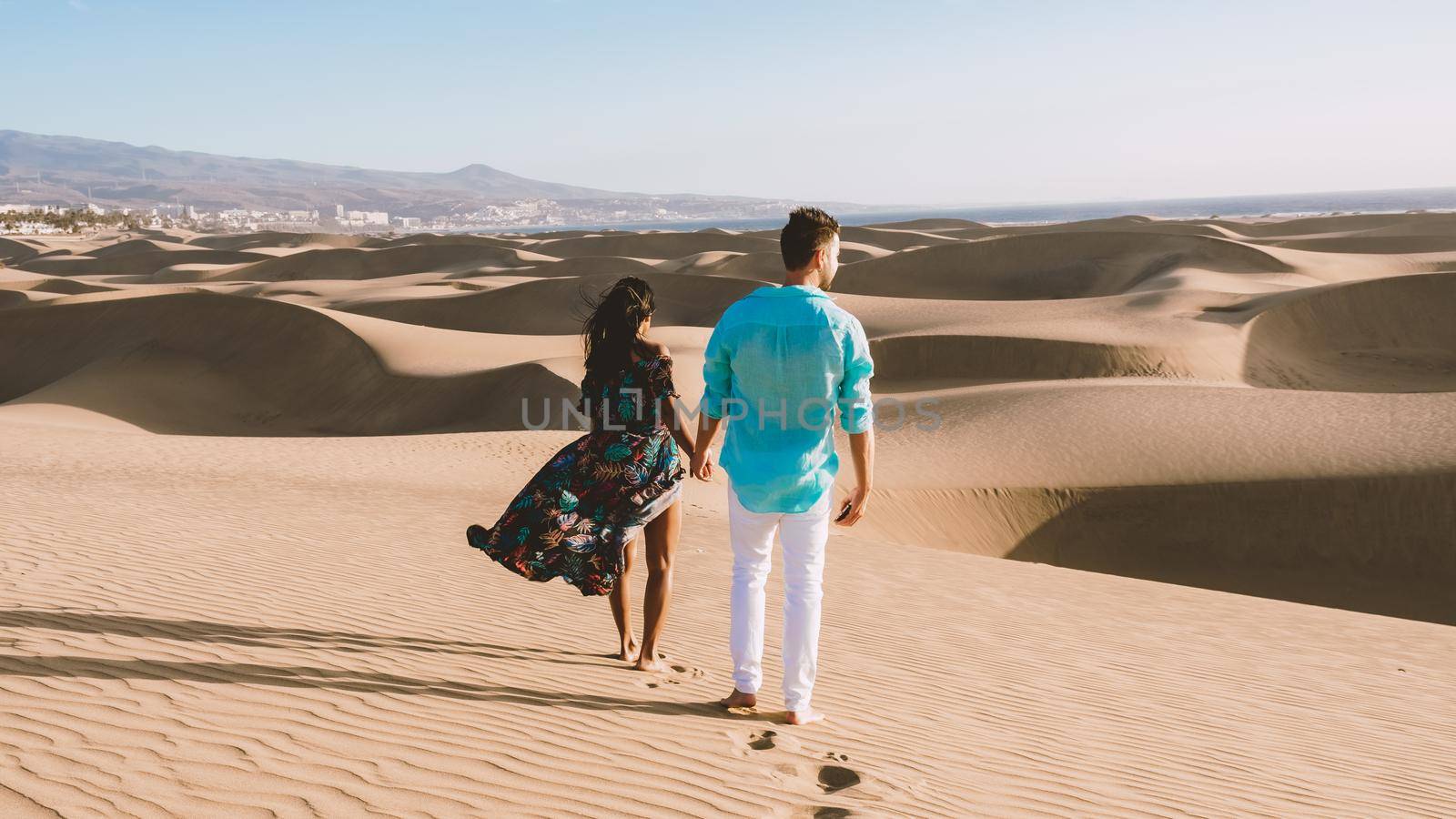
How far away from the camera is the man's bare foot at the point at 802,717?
4098mm

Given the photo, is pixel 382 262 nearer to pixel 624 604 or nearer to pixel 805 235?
pixel 624 604

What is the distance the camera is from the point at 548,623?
5.93 m

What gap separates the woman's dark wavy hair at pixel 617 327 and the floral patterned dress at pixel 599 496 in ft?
0.18

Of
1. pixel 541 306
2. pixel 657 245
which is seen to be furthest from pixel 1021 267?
pixel 657 245

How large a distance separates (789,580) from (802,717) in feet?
1.94

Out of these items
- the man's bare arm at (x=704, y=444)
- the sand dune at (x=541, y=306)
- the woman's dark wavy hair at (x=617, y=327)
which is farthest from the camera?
the sand dune at (x=541, y=306)

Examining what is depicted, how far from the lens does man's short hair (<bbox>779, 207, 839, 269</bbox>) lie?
148 inches

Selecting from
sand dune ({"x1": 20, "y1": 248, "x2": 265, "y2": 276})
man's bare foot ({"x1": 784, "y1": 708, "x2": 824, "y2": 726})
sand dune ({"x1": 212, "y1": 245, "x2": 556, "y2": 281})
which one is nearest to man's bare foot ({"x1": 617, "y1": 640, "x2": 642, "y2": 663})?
man's bare foot ({"x1": 784, "y1": 708, "x2": 824, "y2": 726})

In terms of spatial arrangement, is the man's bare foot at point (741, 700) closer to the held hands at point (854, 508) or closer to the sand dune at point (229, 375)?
the held hands at point (854, 508)

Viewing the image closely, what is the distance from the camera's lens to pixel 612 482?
177 inches

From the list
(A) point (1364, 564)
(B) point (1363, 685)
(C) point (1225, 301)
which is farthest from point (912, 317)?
(B) point (1363, 685)

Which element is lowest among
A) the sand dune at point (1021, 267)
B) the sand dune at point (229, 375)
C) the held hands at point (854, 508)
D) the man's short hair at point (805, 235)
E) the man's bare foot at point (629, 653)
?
the sand dune at point (229, 375)

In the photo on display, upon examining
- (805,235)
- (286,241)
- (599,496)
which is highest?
(286,241)

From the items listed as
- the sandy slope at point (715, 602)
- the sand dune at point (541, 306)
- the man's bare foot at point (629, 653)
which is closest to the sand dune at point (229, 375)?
the sandy slope at point (715, 602)
